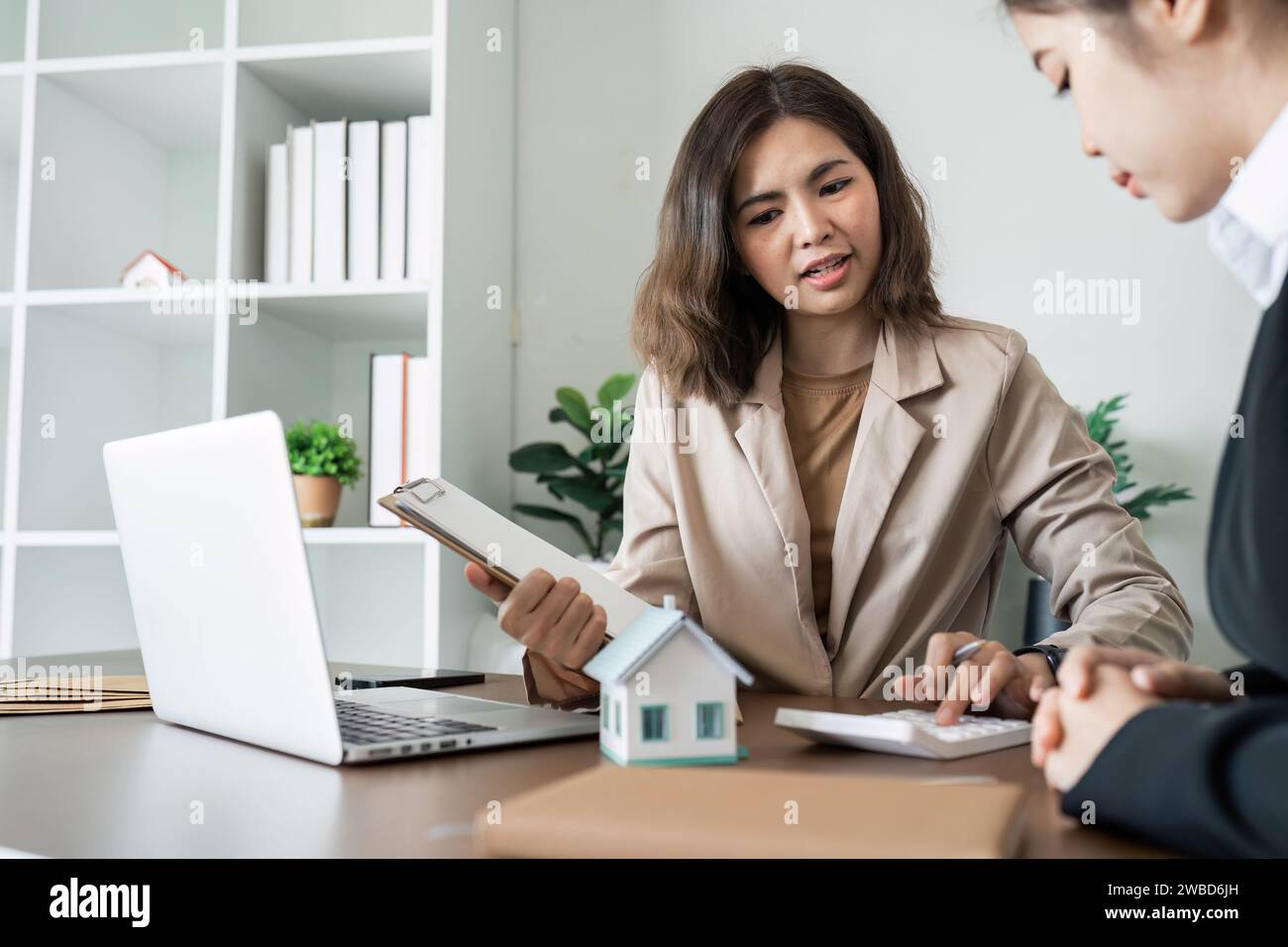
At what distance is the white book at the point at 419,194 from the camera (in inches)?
87.7

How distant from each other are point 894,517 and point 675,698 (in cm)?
75

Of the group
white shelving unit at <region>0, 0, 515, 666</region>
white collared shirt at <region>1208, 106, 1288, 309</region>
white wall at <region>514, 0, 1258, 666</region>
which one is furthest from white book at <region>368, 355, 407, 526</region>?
white collared shirt at <region>1208, 106, 1288, 309</region>

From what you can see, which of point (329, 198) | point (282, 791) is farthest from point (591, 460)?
point (282, 791)

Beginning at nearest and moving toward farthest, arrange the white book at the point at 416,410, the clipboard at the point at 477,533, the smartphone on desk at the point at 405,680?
the clipboard at the point at 477,533 → the smartphone on desk at the point at 405,680 → the white book at the point at 416,410

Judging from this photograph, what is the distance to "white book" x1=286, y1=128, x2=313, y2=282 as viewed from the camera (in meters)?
2.29

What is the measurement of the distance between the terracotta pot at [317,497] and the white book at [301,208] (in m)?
0.46

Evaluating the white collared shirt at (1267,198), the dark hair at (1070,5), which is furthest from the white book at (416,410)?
the white collared shirt at (1267,198)

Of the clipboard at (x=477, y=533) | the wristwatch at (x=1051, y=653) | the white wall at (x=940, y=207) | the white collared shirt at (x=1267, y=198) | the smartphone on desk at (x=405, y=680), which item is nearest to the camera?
the white collared shirt at (x=1267, y=198)

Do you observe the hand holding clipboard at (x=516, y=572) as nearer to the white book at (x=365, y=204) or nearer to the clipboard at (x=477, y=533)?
the clipboard at (x=477, y=533)

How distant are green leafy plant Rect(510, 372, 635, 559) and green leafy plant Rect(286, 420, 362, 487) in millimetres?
351

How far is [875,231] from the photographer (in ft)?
4.84
